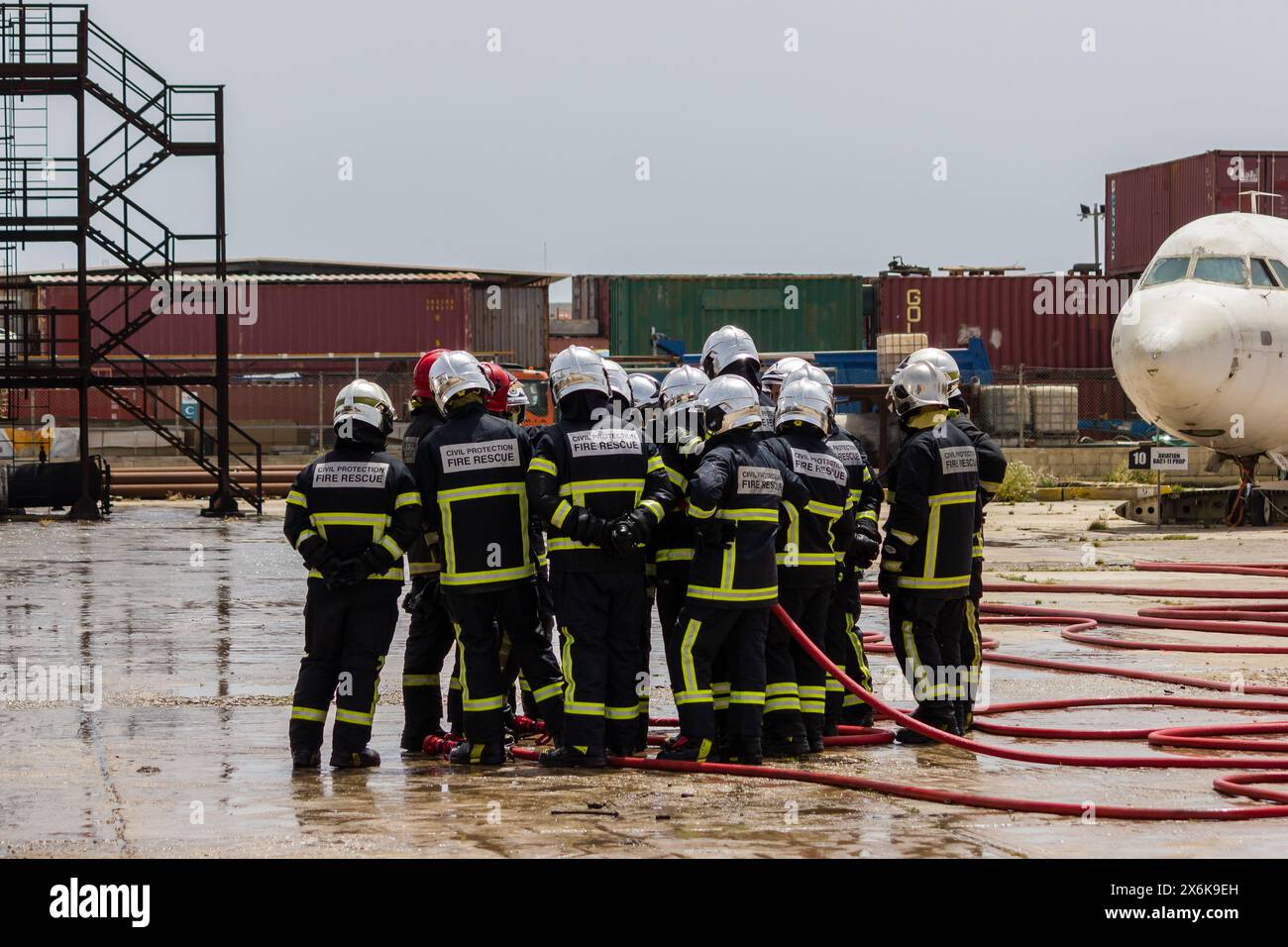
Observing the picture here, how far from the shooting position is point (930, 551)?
9844 millimetres

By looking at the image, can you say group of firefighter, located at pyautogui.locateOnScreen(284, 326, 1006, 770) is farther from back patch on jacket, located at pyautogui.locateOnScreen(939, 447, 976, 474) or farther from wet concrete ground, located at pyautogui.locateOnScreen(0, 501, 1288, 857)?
wet concrete ground, located at pyautogui.locateOnScreen(0, 501, 1288, 857)

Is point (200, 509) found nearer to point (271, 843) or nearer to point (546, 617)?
point (546, 617)

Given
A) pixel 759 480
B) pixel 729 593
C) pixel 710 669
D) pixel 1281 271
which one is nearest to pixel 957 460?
pixel 759 480

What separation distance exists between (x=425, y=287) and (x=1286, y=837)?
4887 cm

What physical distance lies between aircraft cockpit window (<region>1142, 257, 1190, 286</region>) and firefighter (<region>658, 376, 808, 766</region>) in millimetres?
16583

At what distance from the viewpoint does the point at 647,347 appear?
→ 58.2 metres

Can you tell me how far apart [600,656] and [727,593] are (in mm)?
712

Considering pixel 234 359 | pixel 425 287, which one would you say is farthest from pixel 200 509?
pixel 425 287

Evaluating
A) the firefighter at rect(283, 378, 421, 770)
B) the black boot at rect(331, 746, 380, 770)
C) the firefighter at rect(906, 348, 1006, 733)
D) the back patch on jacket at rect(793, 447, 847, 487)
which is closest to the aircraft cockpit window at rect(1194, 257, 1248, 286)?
the firefighter at rect(906, 348, 1006, 733)

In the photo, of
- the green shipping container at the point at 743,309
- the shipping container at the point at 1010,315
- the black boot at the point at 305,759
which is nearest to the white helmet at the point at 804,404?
the black boot at the point at 305,759

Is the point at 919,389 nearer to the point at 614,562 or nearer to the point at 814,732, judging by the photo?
the point at 814,732

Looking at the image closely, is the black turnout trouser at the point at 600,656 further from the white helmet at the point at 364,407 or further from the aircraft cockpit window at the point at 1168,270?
the aircraft cockpit window at the point at 1168,270

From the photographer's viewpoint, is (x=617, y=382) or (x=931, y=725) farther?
(x=617, y=382)

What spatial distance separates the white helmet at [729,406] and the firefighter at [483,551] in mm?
989
